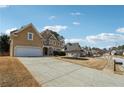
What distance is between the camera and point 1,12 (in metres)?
17.2

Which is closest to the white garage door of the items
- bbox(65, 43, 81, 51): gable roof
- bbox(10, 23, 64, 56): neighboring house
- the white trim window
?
bbox(10, 23, 64, 56): neighboring house

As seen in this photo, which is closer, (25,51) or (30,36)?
(25,51)

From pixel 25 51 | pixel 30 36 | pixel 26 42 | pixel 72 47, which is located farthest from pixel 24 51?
pixel 72 47

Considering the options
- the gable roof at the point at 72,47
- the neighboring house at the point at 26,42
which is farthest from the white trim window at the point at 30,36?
the gable roof at the point at 72,47

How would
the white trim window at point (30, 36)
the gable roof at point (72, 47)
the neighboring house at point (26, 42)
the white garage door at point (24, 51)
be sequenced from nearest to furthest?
the white garage door at point (24, 51) < the neighboring house at point (26, 42) < the white trim window at point (30, 36) < the gable roof at point (72, 47)

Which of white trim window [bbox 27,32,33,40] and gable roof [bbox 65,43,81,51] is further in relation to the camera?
gable roof [bbox 65,43,81,51]

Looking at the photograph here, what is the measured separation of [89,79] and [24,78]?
3444mm

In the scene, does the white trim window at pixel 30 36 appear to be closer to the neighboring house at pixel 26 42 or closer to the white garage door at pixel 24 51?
the neighboring house at pixel 26 42

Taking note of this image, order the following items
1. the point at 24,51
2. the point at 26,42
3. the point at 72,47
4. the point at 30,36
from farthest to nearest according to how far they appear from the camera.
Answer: the point at 72,47
the point at 30,36
the point at 26,42
the point at 24,51

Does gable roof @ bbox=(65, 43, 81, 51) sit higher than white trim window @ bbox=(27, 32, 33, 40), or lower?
lower

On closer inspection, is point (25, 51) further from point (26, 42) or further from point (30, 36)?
point (30, 36)

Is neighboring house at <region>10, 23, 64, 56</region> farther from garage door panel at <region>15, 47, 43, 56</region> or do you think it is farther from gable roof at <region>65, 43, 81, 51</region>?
gable roof at <region>65, 43, 81, 51</region>
